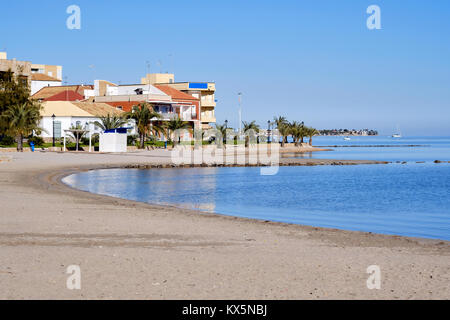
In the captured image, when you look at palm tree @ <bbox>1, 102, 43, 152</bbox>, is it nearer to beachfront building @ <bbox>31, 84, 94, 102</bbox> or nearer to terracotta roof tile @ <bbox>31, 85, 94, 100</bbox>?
beachfront building @ <bbox>31, 84, 94, 102</bbox>

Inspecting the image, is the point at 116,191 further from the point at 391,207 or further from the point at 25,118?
the point at 25,118

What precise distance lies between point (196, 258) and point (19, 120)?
141 feet

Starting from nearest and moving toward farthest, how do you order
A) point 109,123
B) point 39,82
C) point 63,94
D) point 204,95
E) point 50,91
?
point 109,123 < point 63,94 < point 50,91 < point 204,95 < point 39,82

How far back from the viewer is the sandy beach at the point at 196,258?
7668 mm

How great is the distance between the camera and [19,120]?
1944 inches

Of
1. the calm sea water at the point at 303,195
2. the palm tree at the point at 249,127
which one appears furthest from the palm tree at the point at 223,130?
the calm sea water at the point at 303,195

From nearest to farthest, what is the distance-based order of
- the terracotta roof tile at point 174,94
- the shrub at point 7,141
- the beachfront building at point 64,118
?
the shrub at point 7,141 → the beachfront building at point 64,118 → the terracotta roof tile at point 174,94

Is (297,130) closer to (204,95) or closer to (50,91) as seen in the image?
(204,95)

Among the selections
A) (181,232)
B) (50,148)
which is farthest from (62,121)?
(181,232)

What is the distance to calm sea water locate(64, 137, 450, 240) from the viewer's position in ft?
63.1

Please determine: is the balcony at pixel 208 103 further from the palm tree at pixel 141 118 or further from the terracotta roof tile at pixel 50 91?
the palm tree at pixel 141 118

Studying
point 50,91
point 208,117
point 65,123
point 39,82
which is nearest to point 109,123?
point 65,123

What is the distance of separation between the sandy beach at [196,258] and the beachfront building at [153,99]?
6411 cm

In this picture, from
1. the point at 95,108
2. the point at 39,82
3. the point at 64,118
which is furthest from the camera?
the point at 39,82
